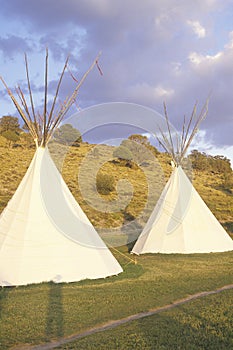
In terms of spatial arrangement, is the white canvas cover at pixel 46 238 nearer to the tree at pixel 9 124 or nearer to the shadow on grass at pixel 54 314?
the shadow on grass at pixel 54 314

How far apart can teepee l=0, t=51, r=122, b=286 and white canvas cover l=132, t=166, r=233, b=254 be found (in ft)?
11.9

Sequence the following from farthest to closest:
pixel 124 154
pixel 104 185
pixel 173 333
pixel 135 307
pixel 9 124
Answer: pixel 9 124
pixel 124 154
pixel 104 185
pixel 135 307
pixel 173 333

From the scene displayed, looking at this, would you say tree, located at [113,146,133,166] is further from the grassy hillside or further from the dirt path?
the dirt path

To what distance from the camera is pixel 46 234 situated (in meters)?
7.83

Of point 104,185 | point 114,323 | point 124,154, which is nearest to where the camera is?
point 114,323

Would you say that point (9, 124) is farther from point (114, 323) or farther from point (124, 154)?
point (114, 323)

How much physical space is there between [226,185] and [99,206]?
13883 millimetres

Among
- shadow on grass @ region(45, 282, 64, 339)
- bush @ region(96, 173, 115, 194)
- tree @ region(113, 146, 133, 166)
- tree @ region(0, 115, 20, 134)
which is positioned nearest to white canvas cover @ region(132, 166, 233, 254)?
shadow on grass @ region(45, 282, 64, 339)

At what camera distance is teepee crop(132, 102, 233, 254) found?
12.0 meters

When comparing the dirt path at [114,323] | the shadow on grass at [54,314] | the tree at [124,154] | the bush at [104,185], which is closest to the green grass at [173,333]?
the dirt path at [114,323]

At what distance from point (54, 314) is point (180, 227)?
7246mm

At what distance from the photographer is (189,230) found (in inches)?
479

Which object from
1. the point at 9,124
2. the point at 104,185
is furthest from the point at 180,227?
the point at 9,124

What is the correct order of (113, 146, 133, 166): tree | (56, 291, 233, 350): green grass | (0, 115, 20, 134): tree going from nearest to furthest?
(56, 291, 233, 350): green grass
(113, 146, 133, 166): tree
(0, 115, 20, 134): tree
